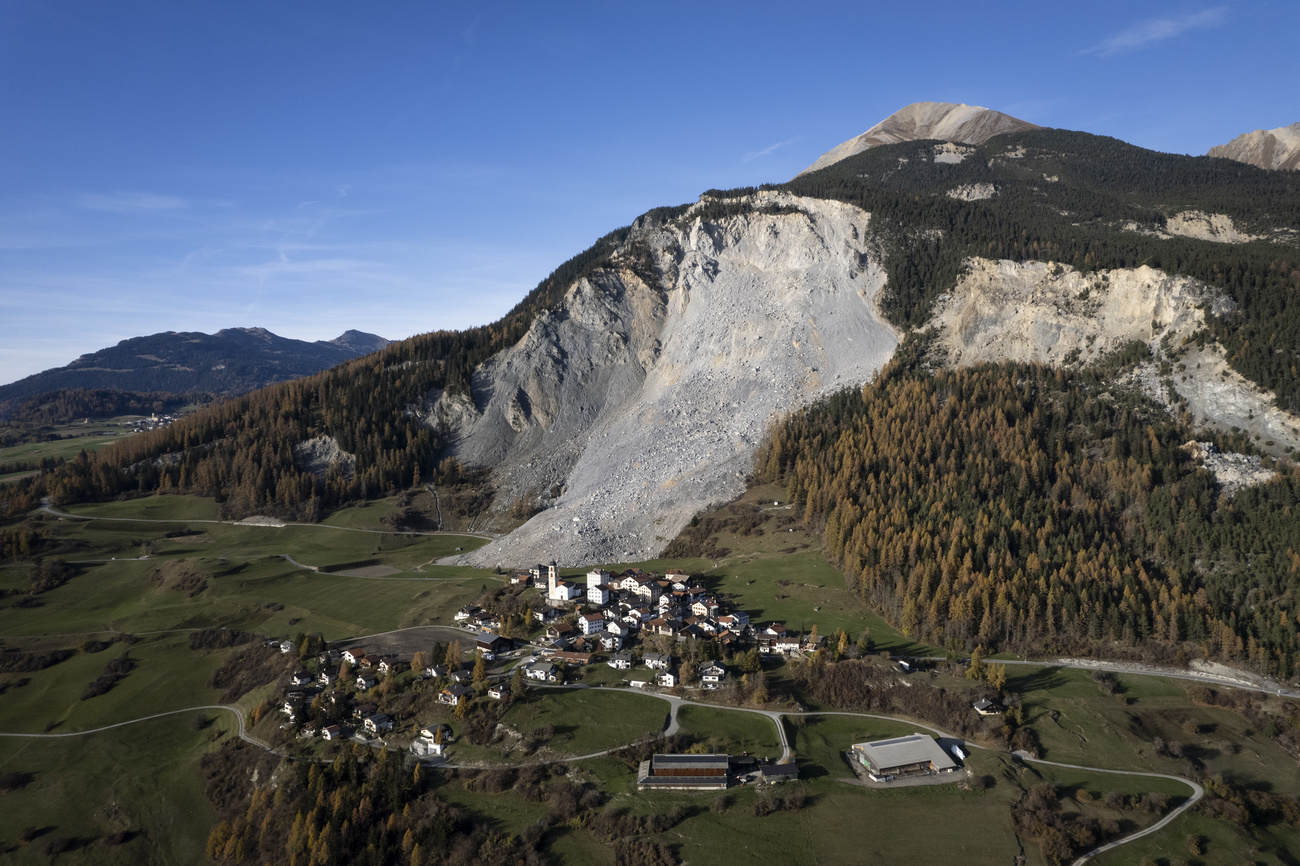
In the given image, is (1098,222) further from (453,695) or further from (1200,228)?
(453,695)

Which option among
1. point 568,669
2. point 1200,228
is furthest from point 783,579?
point 1200,228

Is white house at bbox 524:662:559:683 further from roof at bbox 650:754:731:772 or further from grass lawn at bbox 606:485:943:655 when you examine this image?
grass lawn at bbox 606:485:943:655

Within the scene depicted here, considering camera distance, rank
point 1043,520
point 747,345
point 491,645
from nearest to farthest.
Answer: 1. point 491,645
2. point 1043,520
3. point 747,345

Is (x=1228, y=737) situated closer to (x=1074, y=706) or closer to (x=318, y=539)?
(x=1074, y=706)

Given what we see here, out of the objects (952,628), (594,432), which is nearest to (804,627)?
(952,628)

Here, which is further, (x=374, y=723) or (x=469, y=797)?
(x=374, y=723)

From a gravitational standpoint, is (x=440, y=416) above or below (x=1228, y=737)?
above

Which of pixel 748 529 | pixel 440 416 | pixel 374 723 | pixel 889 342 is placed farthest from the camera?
pixel 440 416
